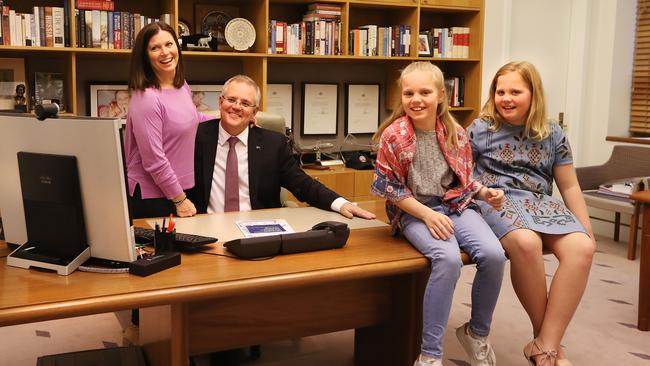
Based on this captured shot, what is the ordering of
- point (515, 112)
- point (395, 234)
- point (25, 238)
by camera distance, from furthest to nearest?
1. point (515, 112)
2. point (395, 234)
3. point (25, 238)

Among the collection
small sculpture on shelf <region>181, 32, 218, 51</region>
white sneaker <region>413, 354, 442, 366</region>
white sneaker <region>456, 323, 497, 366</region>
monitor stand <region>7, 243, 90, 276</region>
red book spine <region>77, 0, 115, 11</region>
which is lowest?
white sneaker <region>456, 323, 497, 366</region>

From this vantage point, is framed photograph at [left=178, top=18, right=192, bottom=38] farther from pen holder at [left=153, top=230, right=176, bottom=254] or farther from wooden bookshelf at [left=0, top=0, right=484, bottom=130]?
pen holder at [left=153, top=230, right=176, bottom=254]

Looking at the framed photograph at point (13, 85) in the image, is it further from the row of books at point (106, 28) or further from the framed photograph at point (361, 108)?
the framed photograph at point (361, 108)

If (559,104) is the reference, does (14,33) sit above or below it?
above

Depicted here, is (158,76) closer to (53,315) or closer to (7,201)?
(7,201)

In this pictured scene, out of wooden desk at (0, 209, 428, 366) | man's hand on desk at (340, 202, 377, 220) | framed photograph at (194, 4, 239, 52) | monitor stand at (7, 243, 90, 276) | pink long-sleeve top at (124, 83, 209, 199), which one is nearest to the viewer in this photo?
wooden desk at (0, 209, 428, 366)

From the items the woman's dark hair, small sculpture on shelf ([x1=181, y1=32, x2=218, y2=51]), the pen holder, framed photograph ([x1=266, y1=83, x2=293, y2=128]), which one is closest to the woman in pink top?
the woman's dark hair

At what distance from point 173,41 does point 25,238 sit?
1.17 meters

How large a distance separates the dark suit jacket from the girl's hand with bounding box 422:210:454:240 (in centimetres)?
56

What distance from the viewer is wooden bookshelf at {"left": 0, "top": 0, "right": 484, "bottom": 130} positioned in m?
4.04

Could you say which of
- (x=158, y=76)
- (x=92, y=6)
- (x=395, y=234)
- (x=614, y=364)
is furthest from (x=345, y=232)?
(x=92, y=6)

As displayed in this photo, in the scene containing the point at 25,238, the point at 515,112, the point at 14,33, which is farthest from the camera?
the point at 14,33

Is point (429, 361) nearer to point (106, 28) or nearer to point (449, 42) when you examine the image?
point (106, 28)

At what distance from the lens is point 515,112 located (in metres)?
2.55
